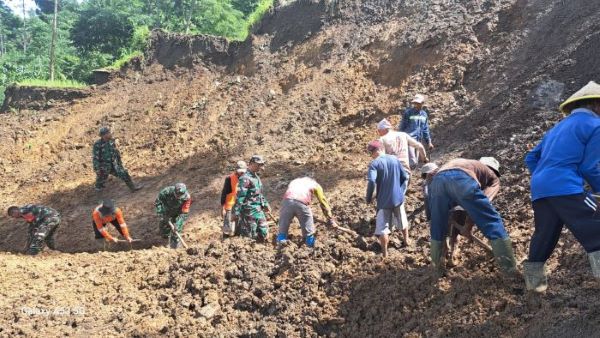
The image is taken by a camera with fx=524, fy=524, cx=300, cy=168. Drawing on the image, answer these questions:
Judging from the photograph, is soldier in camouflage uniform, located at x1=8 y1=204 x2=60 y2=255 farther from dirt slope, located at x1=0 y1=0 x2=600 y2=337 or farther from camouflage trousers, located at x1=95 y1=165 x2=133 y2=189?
camouflage trousers, located at x1=95 y1=165 x2=133 y2=189

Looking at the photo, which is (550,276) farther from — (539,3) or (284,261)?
(539,3)

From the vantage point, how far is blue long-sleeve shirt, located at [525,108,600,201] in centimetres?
343

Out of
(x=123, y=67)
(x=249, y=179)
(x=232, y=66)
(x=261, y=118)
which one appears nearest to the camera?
(x=249, y=179)

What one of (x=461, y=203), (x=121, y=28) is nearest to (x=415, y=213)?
(x=461, y=203)

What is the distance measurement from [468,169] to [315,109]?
22.9 feet

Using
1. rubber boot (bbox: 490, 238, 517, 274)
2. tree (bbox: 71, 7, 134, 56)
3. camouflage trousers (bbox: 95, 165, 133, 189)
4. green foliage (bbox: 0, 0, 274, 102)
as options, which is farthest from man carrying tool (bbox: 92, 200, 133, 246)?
tree (bbox: 71, 7, 134, 56)

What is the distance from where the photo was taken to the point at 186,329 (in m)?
5.03

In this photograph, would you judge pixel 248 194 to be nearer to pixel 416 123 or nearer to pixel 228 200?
pixel 228 200

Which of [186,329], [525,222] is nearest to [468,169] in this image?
[525,222]

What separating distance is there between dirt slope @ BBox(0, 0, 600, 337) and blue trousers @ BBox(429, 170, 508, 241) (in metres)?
0.44

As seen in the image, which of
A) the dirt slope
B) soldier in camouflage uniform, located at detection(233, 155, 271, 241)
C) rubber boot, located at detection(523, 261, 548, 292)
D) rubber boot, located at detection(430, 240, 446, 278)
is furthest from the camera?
soldier in camouflage uniform, located at detection(233, 155, 271, 241)

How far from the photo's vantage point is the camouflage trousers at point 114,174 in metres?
9.95

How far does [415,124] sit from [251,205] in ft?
9.16

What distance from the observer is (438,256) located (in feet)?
14.5
